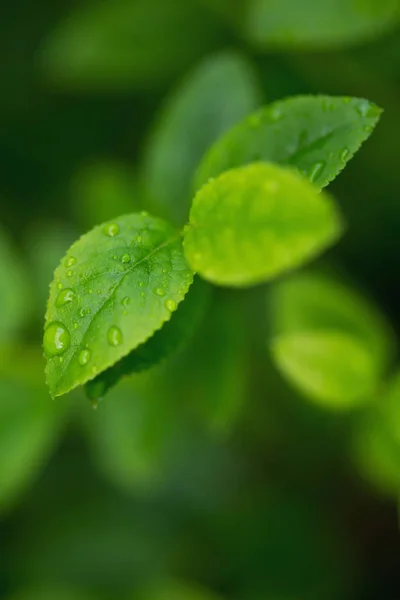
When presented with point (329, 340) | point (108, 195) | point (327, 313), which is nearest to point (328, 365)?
point (329, 340)

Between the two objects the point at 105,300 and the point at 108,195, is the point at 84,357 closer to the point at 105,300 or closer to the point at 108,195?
the point at 105,300

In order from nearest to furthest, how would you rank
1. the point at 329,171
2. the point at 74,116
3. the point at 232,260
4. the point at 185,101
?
the point at 232,260, the point at 329,171, the point at 185,101, the point at 74,116

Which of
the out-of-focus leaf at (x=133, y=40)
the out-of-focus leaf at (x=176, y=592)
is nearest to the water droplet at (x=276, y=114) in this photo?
the out-of-focus leaf at (x=133, y=40)

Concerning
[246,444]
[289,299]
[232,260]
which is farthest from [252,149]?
[246,444]

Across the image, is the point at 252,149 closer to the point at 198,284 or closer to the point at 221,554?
the point at 198,284

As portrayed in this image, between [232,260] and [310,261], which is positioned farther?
[310,261]

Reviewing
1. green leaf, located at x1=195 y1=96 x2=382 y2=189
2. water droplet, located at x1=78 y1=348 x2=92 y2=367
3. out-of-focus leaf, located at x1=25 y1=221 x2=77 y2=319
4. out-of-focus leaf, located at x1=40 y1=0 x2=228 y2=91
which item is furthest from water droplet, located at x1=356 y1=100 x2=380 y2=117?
out-of-focus leaf, located at x1=40 y1=0 x2=228 y2=91

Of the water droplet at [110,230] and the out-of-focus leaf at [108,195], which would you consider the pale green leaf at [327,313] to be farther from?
the water droplet at [110,230]
